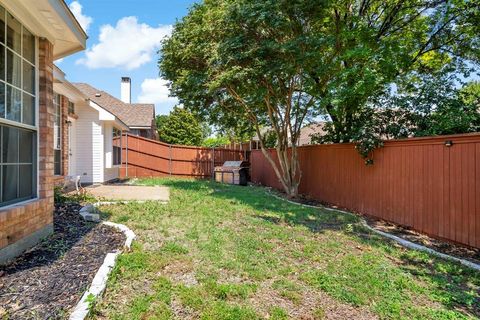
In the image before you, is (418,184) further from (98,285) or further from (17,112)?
(17,112)

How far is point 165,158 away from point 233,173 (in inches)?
168

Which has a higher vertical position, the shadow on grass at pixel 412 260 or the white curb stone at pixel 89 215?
the white curb stone at pixel 89 215

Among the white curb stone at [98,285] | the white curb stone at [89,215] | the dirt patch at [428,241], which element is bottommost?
the dirt patch at [428,241]

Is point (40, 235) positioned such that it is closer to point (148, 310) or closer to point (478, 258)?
point (148, 310)

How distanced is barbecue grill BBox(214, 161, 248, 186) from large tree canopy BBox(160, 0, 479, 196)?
4.09 m

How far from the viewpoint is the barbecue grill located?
49.5ft

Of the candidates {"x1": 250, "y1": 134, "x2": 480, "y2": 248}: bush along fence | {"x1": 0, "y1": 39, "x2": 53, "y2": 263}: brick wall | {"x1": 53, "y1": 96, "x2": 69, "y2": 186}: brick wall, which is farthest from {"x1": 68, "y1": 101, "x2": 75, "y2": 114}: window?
{"x1": 250, "y1": 134, "x2": 480, "y2": 248}: bush along fence

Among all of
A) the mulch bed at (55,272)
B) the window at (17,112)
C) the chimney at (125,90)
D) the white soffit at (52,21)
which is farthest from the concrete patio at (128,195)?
the chimney at (125,90)

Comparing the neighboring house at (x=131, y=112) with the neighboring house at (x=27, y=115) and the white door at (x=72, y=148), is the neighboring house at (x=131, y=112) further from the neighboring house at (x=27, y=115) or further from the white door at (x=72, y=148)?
the neighboring house at (x=27, y=115)

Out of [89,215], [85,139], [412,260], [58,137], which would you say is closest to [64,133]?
[58,137]

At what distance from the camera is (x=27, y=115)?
3.97 meters

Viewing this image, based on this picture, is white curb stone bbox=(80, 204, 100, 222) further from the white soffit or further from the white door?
the white door

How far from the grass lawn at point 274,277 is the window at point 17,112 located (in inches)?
61.8

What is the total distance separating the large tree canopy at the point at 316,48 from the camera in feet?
26.6
